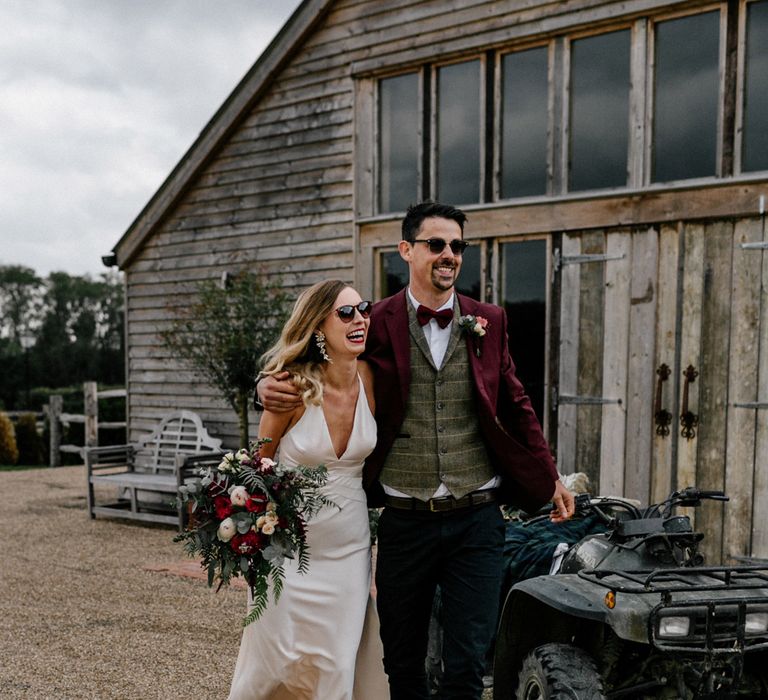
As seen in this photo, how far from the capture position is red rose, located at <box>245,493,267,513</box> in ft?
9.05

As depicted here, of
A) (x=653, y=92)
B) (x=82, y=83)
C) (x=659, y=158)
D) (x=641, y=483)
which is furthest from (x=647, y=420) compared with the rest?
A: (x=82, y=83)

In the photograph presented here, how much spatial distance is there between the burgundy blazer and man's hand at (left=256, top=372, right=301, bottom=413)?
0.33 metres

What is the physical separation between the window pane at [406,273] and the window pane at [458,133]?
53 centimetres

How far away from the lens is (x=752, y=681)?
278 centimetres

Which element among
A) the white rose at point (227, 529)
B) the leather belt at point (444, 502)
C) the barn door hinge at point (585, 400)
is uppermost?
the barn door hinge at point (585, 400)

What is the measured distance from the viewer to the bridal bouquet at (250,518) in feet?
9.02

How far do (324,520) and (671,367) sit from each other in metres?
4.17

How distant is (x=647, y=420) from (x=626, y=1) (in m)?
3.36

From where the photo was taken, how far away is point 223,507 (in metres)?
2.77

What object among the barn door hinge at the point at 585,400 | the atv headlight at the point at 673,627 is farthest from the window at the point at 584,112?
the atv headlight at the point at 673,627

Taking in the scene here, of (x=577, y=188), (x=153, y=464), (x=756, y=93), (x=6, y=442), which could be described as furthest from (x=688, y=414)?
(x=6, y=442)

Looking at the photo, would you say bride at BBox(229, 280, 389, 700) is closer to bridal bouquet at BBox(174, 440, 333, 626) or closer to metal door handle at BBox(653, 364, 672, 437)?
bridal bouquet at BBox(174, 440, 333, 626)

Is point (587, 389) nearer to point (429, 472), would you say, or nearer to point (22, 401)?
point (429, 472)

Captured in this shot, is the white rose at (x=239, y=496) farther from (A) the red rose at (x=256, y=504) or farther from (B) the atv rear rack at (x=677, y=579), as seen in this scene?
(B) the atv rear rack at (x=677, y=579)
